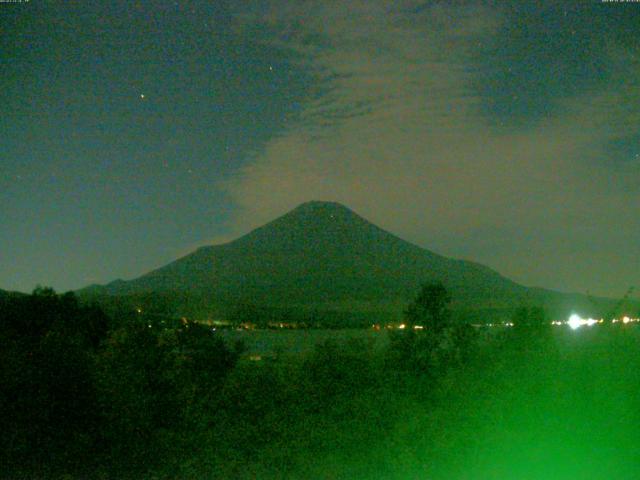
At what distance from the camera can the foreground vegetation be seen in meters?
8.05

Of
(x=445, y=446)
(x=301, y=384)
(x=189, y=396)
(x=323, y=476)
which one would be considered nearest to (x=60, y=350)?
(x=189, y=396)

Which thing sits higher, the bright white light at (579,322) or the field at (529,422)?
the bright white light at (579,322)

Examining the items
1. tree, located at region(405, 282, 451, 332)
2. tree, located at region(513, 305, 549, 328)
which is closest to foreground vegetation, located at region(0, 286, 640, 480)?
tree, located at region(513, 305, 549, 328)

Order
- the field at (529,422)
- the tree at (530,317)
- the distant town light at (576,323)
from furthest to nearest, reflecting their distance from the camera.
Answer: the tree at (530,317) → the distant town light at (576,323) → the field at (529,422)

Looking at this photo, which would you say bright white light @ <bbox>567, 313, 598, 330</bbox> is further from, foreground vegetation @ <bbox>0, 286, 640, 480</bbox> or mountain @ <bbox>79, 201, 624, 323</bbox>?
mountain @ <bbox>79, 201, 624, 323</bbox>

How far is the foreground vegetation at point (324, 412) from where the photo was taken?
8047mm

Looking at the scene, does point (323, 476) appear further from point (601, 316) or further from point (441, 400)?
point (601, 316)

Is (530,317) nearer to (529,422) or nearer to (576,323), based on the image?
(576,323)

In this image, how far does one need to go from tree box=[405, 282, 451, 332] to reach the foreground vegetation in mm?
4111

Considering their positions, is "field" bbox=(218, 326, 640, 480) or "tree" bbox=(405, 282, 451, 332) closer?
"field" bbox=(218, 326, 640, 480)

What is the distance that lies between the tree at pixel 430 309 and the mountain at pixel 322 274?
2049cm

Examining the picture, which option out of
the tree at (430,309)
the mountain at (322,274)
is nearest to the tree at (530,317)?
the tree at (430,309)

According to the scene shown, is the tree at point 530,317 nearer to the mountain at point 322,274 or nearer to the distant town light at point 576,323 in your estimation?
the distant town light at point 576,323

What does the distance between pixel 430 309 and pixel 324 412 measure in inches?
310
